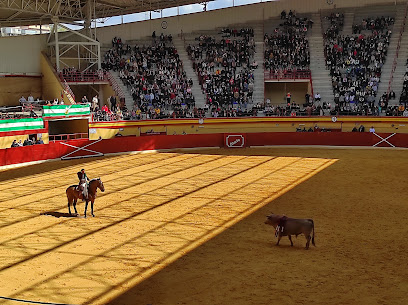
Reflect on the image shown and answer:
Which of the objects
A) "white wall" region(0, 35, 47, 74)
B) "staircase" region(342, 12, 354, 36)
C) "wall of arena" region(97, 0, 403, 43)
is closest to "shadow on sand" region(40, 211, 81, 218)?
"white wall" region(0, 35, 47, 74)

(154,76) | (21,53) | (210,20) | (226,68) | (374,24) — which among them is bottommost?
(154,76)

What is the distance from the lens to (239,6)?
152 feet

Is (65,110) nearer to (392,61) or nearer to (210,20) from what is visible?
(210,20)

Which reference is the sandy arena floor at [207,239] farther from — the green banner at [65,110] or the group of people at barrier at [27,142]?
the green banner at [65,110]

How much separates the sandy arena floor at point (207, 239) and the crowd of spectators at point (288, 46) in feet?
57.9

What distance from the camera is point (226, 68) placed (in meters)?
42.3

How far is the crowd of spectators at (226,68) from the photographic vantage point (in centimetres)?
4019

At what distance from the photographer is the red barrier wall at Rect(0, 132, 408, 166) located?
31.2 meters

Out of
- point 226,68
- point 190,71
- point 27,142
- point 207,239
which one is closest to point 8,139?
point 27,142

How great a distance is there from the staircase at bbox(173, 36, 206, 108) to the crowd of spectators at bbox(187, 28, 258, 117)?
36cm

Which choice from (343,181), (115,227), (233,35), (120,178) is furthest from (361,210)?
(233,35)

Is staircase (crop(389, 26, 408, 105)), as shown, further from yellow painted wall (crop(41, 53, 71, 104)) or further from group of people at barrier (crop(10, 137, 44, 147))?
yellow painted wall (crop(41, 53, 71, 104))

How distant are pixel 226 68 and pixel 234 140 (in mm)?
8981

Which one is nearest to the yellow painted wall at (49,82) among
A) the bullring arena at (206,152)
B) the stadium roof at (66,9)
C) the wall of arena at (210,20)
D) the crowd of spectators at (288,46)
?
the bullring arena at (206,152)
